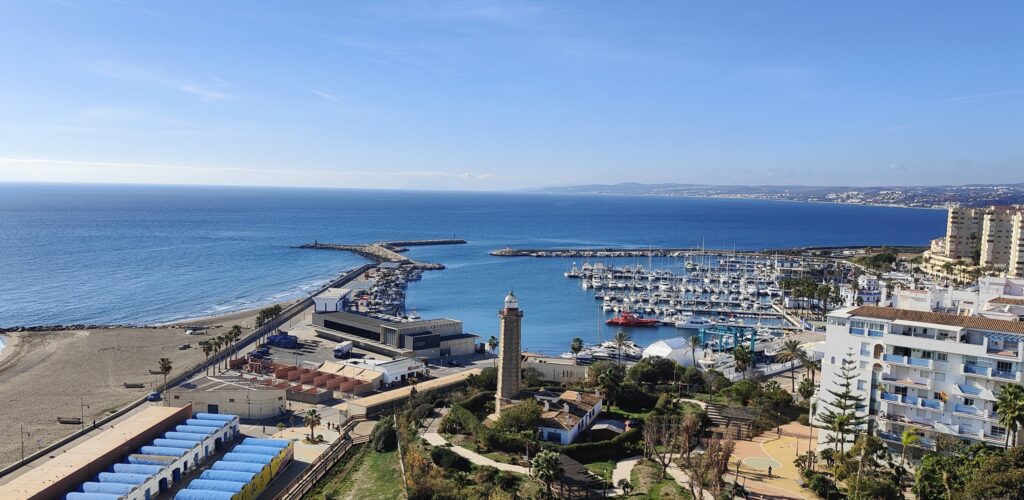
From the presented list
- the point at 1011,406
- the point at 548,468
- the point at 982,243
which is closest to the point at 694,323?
the point at 1011,406

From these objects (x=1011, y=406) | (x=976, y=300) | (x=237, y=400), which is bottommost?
(x=237, y=400)

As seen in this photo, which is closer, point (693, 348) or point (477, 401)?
point (477, 401)

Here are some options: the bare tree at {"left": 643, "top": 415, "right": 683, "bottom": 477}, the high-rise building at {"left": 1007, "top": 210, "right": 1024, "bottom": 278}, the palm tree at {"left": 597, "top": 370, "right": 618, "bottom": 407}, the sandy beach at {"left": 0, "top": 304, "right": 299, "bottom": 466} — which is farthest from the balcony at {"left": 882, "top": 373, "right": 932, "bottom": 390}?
the high-rise building at {"left": 1007, "top": 210, "right": 1024, "bottom": 278}

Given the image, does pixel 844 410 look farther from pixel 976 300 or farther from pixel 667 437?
pixel 976 300

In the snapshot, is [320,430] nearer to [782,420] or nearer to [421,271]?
[782,420]

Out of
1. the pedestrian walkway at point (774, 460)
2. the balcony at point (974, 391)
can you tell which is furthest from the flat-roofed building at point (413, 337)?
the balcony at point (974, 391)

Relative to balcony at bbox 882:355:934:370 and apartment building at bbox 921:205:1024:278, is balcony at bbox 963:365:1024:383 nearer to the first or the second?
balcony at bbox 882:355:934:370
